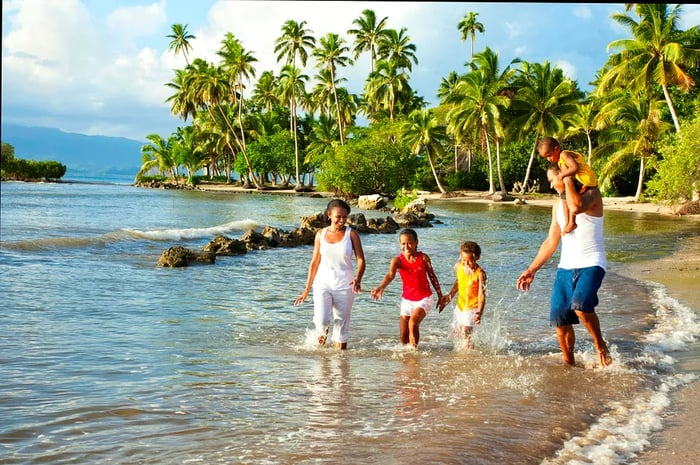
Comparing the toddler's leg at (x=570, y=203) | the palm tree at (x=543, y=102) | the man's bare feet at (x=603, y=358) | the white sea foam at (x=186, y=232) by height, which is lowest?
the man's bare feet at (x=603, y=358)

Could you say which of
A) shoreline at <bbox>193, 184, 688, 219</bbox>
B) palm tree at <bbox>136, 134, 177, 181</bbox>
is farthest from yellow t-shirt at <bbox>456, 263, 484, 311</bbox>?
palm tree at <bbox>136, 134, 177, 181</bbox>

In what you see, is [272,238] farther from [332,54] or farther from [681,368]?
[332,54]

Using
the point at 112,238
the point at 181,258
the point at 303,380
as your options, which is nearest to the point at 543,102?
the point at 112,238

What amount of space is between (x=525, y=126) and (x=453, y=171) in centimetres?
1613

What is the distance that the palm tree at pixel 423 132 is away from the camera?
193ft

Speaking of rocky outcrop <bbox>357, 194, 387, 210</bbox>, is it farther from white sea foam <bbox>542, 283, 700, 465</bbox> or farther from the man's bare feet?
the man's bare feet

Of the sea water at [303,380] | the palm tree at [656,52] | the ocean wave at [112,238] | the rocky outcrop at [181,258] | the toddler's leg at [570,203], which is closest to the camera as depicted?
the sea water at [303,380]

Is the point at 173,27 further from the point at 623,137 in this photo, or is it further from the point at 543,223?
the point at 543,223

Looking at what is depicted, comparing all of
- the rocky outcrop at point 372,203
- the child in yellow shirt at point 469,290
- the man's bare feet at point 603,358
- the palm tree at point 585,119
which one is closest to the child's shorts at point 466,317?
the child in yellow shirt at point 469,290

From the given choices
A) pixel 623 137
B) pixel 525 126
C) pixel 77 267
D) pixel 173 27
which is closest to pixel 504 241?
pixel 77 267

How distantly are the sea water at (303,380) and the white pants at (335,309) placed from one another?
0.81ft

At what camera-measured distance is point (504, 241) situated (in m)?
22.2

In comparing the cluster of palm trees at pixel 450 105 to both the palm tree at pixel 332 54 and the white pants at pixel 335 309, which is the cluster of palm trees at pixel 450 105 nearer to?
the palm tree at pixel 332 54

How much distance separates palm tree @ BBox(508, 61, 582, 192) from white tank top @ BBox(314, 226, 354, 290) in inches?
1866
